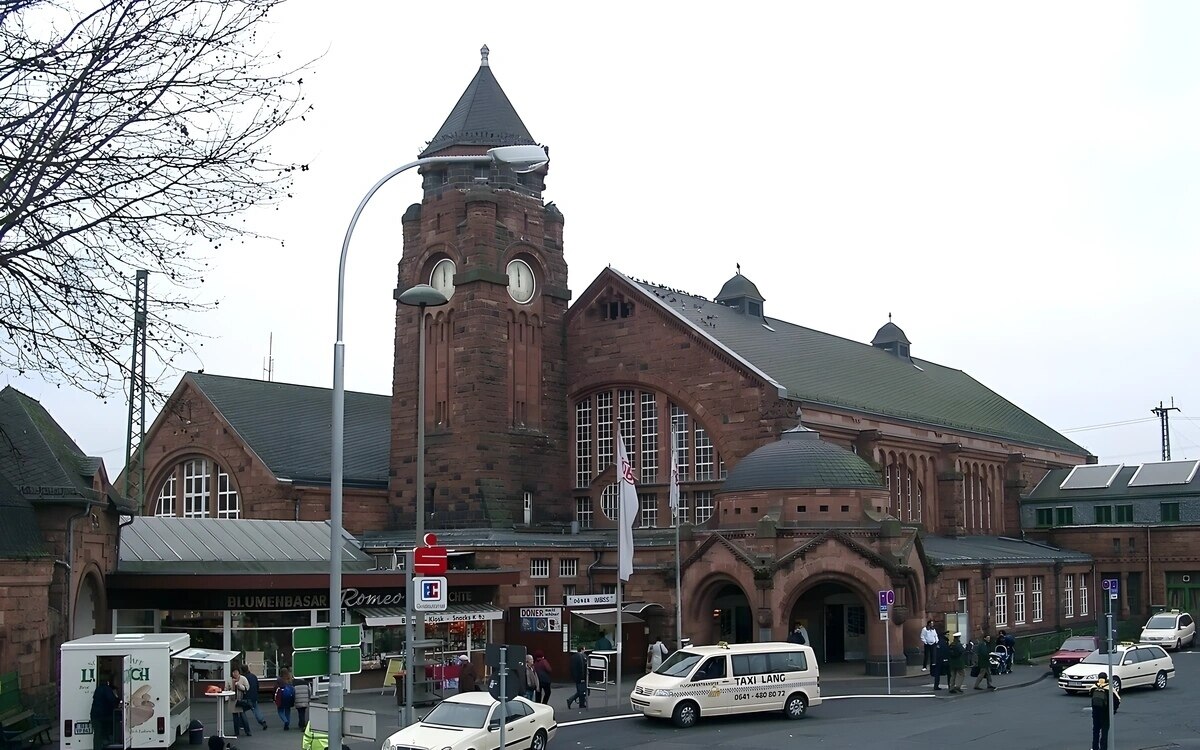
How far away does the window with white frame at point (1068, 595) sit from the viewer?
57562 mm

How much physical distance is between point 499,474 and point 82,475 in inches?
713

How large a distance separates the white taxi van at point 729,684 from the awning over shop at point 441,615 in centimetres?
1001

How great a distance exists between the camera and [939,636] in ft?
134

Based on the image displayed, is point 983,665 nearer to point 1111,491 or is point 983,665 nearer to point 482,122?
point 482,122

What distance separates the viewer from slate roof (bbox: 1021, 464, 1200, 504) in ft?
197

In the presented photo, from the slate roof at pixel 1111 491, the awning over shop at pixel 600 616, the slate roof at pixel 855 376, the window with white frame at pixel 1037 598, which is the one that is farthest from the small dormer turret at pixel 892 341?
the awning over shop at pixel 600 616

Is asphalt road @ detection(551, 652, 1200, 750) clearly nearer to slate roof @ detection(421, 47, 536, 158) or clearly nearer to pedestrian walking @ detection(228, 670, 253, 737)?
pedestrian walking @ detection(228, 670, 253, 737)

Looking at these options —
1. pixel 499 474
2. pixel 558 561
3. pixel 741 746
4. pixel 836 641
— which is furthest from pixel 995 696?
pixel 499 474

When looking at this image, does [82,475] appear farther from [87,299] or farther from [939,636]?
[939,636]

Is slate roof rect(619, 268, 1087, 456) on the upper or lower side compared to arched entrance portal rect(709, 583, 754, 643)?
upper

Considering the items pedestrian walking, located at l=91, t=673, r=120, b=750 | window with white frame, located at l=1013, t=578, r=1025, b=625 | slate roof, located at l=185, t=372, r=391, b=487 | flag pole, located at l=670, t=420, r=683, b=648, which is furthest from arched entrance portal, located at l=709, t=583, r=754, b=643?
pedestrian walking, located at l=91, t=673, r=120, b=750

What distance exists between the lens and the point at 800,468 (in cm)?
4259

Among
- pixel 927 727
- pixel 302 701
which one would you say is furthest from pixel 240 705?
pixel 927 727

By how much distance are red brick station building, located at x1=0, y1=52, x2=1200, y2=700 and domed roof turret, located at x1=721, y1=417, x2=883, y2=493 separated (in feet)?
0.36
